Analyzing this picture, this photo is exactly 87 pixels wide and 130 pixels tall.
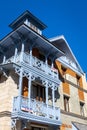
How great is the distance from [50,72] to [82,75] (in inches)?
331

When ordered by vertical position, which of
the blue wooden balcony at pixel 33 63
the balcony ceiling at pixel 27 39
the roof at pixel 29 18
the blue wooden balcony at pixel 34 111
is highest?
the roof at pixel 29 18

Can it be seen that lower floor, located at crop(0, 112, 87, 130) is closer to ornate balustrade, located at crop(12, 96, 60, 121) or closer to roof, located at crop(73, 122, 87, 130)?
roof, located at crop(73, 122, 87, 130)

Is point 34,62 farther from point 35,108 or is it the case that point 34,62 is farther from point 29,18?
point 29,18

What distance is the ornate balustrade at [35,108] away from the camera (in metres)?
13.2

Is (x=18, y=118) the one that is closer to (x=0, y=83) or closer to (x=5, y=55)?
(x=0, y=83)

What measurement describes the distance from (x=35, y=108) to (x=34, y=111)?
252 millimetres

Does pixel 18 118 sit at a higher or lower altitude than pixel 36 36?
lower

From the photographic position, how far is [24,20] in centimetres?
2008

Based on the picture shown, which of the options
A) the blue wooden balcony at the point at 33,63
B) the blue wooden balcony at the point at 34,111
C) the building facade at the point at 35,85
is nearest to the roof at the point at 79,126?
the building facade at the point at 35,85

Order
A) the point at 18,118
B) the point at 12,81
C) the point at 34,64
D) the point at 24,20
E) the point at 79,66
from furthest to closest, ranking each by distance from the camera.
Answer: the point at 79,66 < the point at 24,20 < the point at 34,64 < the point at 12,81 < the point at 18,118

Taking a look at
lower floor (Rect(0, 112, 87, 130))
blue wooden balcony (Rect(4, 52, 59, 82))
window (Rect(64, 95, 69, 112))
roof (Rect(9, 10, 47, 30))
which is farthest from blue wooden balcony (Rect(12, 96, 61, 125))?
roof (Rect(9, 10, 47, 30))

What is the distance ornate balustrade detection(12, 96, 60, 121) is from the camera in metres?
13.2

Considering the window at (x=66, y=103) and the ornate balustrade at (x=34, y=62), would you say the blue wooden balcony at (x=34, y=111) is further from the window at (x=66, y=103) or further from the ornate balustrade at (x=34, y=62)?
the window at (x=66, y=103)

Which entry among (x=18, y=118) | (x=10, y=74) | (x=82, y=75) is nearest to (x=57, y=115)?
(x=18, y=118)
